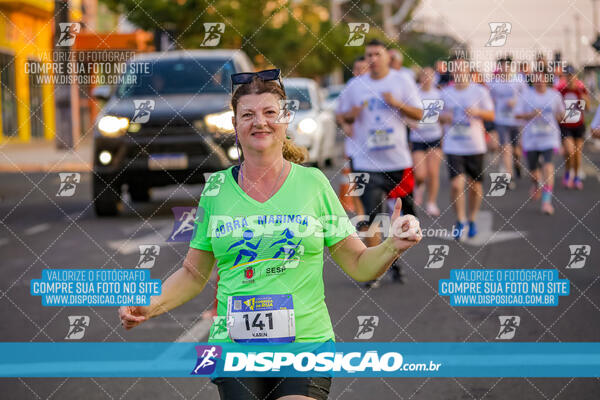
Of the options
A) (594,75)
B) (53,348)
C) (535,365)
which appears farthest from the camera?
(594,75)

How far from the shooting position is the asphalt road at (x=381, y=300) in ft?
18.4

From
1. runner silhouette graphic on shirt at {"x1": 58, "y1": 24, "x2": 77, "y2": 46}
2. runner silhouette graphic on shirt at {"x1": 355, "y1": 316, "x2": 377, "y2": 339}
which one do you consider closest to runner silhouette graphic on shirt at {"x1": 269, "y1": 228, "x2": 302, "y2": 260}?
runner silhouette graphic on shirt at {"x1": 355, "y1": 316, "x2": 377, "y2": 339}

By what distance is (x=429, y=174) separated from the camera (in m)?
A: 13.2

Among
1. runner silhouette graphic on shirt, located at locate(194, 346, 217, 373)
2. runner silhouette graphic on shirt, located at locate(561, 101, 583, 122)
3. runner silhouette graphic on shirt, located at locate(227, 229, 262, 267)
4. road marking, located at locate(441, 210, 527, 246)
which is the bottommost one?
road marking, located at locate(441, 210, 527, 246)

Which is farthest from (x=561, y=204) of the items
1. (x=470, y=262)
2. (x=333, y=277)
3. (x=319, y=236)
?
(x=319, y=236)

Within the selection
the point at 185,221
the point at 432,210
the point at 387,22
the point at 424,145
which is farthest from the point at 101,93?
the point at 387,22

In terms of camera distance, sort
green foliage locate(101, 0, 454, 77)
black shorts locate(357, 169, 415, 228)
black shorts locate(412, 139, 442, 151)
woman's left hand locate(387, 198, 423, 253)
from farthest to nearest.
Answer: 1. green foliage locate(101, 0, 454, 77)
2. black shorts locate(412, 139, 442, 151)
3. black shorts locate(357, 169, 415, 228)
4. woman's left hand locate(387, 198, 423, 253)

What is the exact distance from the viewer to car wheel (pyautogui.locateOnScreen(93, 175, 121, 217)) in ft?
44.6

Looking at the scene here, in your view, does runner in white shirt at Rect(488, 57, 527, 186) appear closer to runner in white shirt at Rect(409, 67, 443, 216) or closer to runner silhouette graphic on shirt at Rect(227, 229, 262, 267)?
runner in white shirt at Rect(409, 67, 443, 216)

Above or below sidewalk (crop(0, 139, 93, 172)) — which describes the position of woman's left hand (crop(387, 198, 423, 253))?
above

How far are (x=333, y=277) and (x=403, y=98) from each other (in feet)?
5.81

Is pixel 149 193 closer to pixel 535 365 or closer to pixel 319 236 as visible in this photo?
pixel 535 365

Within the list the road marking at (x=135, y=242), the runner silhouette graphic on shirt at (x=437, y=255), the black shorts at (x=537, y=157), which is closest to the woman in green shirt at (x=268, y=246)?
the runner silhouette graphic on shirt at (x=437, y=255)

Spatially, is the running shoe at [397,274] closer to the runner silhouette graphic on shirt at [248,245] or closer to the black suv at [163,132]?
the black suv at [163,132]
